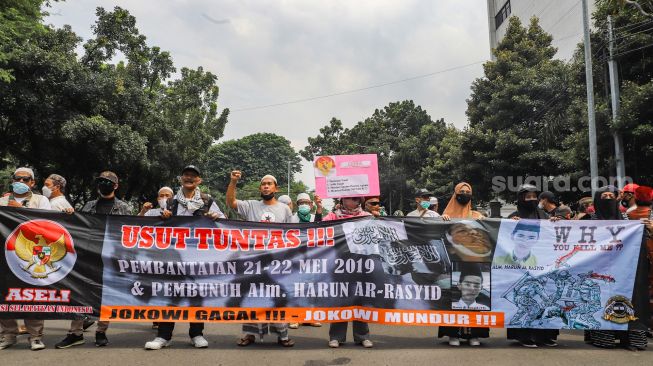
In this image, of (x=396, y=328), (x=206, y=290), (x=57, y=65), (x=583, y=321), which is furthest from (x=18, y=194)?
(x=57, y=65)

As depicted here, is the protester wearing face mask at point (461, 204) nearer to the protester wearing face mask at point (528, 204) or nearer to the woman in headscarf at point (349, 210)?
the protester wearing face mask at point (528, 204)

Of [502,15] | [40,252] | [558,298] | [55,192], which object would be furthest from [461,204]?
[502,15]

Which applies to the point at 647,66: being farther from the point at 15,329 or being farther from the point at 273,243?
the point at 15,329

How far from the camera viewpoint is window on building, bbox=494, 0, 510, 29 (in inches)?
1587

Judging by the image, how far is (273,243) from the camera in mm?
5344

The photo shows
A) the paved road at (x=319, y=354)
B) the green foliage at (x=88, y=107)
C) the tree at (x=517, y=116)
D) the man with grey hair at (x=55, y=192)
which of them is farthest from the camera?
the tree at (x=517, y=116)

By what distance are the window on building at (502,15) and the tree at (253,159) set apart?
143 feet

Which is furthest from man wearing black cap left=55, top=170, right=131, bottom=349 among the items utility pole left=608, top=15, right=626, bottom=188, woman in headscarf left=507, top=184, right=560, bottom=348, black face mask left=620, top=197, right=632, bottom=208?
utility pole left=608, top=15, right=626, bottom=188

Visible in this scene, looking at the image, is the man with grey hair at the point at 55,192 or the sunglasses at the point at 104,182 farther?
the man with grey hair at the point at 55,192

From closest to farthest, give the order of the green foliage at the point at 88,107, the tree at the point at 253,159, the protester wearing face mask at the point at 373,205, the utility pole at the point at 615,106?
the protester wearing face mask at the point at 373,205, the utility pole at the point at 615,106, the green foliage at the point at 88,107, the tree at the point at 253,159

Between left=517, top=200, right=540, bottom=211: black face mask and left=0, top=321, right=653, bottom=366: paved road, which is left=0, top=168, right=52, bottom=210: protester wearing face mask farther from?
left=517, top=200, right=540, bottom=211: black face mask

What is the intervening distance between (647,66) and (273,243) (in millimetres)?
12507

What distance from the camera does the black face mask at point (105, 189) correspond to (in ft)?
17.9

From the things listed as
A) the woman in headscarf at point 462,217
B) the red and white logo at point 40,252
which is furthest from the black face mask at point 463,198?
the red and white logo at point 40,252
